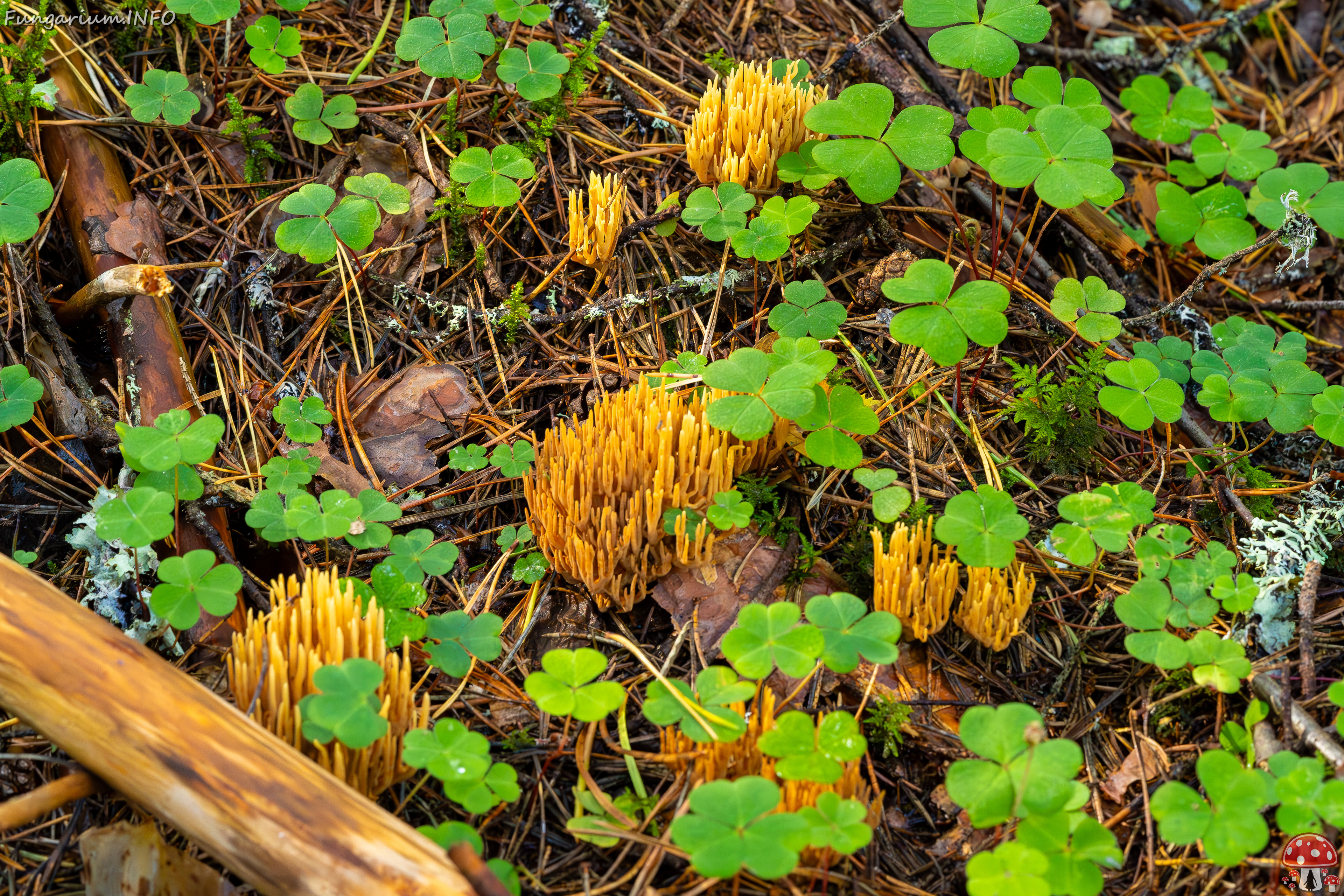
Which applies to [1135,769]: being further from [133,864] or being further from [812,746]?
[133,864]

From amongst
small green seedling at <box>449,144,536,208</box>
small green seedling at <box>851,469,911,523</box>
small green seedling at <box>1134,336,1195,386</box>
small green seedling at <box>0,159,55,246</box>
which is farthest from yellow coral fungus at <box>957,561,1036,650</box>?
small green seedling at <box>0,159,55,246</box>

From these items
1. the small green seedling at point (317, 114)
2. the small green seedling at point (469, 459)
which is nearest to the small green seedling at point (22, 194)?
the small green seedling at point (317, 114)

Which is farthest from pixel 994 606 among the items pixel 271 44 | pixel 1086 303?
pixel 271 44

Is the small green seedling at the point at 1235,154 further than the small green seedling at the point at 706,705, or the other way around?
the small green seedling at the point at 1235,154

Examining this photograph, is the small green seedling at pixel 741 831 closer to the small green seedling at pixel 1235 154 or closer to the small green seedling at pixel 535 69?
the small green seedling at pixel 535 69

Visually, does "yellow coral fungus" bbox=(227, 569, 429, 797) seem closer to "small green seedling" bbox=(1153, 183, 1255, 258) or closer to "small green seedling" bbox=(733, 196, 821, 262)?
"small green seedling" bbox=(733, 196, 821, 262)

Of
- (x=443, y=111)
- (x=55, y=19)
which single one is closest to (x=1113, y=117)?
(x=443, y=111)
